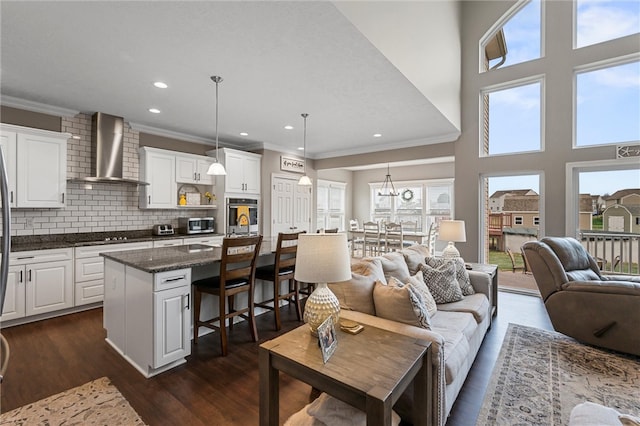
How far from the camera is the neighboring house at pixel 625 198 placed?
13.7ft

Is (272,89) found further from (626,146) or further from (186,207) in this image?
(626,146)

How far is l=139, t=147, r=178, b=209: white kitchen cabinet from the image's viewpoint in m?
4.79

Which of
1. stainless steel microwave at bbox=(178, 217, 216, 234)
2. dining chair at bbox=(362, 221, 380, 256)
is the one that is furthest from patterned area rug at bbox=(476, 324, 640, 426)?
stainless steel microwave at bbox=(178, 217, 216, 234)

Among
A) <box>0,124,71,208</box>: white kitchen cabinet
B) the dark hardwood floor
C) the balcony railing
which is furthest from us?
the balcony railing

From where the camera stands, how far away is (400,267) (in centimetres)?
282

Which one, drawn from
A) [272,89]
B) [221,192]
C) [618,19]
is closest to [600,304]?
[272,89]

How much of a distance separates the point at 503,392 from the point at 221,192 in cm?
496

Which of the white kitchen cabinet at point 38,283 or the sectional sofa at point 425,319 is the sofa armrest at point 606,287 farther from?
the white kitchen cabinet at point 38,283

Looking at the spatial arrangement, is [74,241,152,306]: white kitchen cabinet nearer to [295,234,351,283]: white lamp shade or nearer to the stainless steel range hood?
the stainless steel range hood

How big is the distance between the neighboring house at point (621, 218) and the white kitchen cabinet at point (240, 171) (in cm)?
576

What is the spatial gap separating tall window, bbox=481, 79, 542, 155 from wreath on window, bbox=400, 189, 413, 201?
387 centimetres

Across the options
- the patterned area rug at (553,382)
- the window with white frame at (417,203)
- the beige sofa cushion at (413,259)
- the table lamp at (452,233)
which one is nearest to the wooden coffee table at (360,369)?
the patterned area rug at (553,382)

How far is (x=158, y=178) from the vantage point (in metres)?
4.90

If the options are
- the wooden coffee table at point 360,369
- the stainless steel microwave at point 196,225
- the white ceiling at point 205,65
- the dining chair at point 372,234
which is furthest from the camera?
the dining chair at point 372,234
